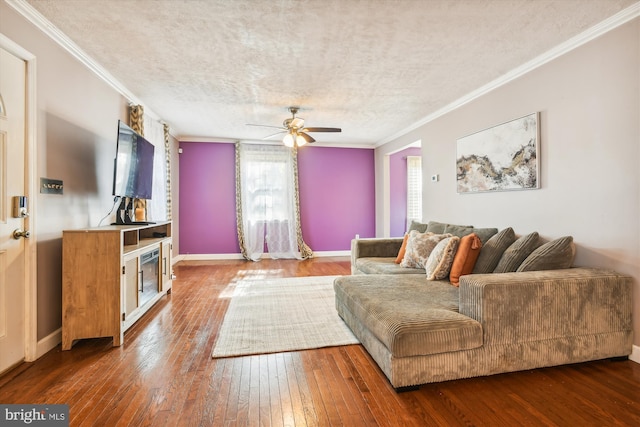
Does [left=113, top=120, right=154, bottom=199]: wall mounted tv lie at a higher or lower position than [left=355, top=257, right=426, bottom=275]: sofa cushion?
higher

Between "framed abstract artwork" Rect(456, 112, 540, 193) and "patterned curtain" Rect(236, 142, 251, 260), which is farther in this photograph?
"patterned curtain" Rect(236, 142, 251, 260)

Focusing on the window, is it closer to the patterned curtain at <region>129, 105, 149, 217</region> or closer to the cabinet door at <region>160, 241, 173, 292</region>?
the cabinet door at <region>160, 241, 173, 292</region>

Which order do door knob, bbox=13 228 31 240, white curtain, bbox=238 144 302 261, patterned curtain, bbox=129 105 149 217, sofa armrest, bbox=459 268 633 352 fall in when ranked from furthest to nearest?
white curtain, bbox=238 144 302 261 < patterned curtain, bbox=129 105 149 217 < door knob, bbox=13 228 31 240 < sofa armrest, bbox=459 268 633 352

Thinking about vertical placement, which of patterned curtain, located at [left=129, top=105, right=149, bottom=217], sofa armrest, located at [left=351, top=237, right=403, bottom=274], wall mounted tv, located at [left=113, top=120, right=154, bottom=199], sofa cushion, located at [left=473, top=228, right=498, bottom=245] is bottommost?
sofa armrest, located at [left=351, top=237, right=403, bottom=274]

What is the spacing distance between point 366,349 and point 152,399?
4.70 feet

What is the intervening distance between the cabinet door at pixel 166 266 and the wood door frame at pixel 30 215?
1.38m

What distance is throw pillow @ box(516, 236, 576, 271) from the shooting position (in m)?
2.27

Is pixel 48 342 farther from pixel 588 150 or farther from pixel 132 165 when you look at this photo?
pixel 588 150

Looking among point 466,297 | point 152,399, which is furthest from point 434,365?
point 152,399

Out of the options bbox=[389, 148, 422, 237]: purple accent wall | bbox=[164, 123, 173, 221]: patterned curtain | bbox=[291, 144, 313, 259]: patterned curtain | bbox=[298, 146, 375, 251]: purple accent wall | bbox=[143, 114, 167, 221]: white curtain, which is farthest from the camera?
bbox=[389, 148, 422, 237]: purple accent wall

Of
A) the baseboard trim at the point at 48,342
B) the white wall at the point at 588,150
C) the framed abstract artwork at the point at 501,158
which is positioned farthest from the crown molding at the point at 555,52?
the baseboard trim at the point at 48,342

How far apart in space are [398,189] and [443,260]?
4.30 meters

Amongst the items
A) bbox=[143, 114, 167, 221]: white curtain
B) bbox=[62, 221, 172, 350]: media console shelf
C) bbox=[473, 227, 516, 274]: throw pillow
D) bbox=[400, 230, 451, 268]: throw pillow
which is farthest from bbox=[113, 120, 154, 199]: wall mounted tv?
bbox=[473, 227, 516, 274]: throw pillow

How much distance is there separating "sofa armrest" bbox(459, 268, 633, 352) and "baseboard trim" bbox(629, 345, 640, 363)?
12 cm
